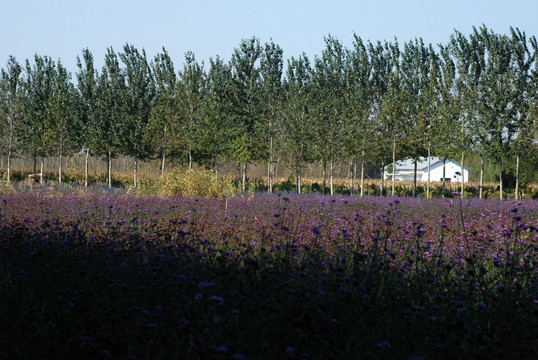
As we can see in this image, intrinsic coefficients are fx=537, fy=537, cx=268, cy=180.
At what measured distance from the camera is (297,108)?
34.4m

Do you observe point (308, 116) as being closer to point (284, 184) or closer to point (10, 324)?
point (284, 184)

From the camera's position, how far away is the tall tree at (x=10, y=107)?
123 feet

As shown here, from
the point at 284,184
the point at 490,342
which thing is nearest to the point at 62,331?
the point at 490,342

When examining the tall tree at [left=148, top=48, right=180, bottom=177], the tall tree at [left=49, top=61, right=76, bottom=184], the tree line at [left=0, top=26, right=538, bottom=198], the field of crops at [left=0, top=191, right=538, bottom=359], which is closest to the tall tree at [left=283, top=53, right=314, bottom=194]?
the tree line at [left=0, top=26, right=538, bottom=198]

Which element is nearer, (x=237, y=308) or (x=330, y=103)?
(x=237, y=308)

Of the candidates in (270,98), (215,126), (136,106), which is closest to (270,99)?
(270,98)

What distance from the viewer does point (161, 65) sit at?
42.7 metres

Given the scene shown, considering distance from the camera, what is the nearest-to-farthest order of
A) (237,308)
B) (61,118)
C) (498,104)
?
(237,308) → (498,104) → (61,118)

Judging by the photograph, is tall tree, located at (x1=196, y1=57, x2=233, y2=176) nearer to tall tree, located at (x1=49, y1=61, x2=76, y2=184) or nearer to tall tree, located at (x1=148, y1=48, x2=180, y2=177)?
tall tree, located at (x1=148, y1=48, x2=180, y2=177)

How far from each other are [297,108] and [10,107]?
66.7 ft

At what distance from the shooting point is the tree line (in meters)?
31.0

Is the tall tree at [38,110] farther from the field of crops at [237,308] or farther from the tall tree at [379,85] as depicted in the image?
the field of crops at [237,308]

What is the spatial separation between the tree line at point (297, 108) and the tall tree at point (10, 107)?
92 mm

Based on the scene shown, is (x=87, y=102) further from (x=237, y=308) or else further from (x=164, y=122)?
(x=237, y=308)
